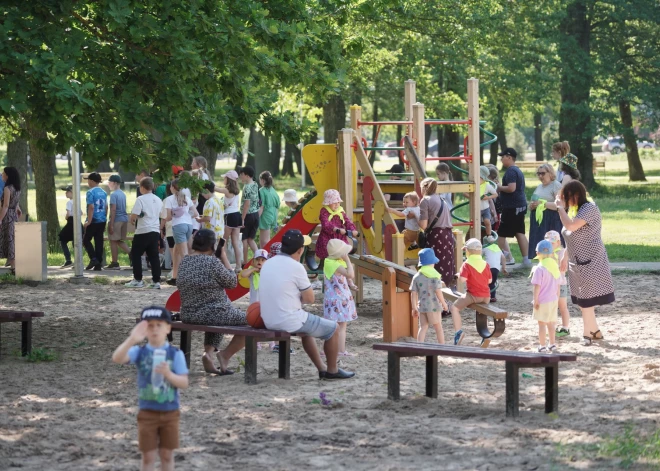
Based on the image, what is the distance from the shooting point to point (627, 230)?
24641 millimetres

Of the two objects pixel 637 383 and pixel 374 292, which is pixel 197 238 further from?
pixel 374 292

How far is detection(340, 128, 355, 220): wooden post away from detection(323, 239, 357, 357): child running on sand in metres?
3.54

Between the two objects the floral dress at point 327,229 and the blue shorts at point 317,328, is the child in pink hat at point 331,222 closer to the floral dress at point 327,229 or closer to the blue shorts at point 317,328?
the floral dress at point 327,229

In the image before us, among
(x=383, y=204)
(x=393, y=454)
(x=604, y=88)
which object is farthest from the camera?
(x=604, y=88)

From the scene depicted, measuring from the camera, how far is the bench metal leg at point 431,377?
8.84 m

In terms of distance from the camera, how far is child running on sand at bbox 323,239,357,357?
10.5 m

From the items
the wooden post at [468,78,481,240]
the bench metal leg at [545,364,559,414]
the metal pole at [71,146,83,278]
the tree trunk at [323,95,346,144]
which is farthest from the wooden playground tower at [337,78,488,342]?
the tree trunk at [323,95,346,144]

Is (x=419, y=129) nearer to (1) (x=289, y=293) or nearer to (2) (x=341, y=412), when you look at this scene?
(1) (x=289, y=293)

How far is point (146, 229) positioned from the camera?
16031 millimetres

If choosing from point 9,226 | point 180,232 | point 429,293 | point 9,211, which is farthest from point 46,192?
point 429,293

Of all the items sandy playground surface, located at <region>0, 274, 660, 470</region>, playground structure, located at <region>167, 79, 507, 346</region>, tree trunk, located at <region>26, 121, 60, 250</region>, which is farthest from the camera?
tree trunk, located at <region>26, 121, 60, 250</region>

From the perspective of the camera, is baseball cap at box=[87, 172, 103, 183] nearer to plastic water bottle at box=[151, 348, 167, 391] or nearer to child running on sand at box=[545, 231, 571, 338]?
child running on sand at box=[545, 231, 571, 338]

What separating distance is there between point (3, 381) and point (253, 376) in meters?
2.22

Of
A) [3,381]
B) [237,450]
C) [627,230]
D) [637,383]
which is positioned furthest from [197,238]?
[627,230]
